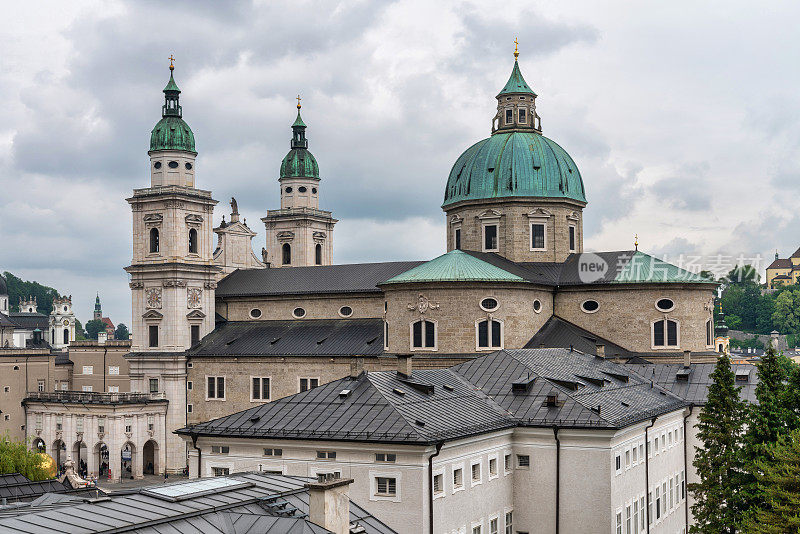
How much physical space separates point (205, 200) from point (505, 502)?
55.0 meters

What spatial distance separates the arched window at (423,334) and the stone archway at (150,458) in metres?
29.3

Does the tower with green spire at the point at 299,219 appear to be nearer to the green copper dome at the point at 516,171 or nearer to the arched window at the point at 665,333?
the green copper dome at the point at 516,171

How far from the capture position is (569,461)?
136 ft

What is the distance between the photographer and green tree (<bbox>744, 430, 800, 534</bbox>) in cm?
3638

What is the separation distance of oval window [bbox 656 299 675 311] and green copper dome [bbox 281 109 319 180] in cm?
4901

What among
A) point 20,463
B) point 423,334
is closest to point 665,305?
point 423,334

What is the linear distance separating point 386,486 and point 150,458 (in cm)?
5471

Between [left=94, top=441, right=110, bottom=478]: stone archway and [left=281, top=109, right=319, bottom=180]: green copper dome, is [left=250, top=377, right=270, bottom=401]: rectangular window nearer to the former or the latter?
[left=94, top=441, right=110, bottom=478]: stone archway

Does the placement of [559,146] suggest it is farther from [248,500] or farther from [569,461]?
[248,500]

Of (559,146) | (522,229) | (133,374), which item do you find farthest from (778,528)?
(133,374)

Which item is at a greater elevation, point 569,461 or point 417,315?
point 417,315

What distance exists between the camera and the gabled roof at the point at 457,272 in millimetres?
67500

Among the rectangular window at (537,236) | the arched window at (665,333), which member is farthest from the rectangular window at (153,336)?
the arched window at (665,333)

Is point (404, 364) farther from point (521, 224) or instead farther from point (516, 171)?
point (516, 171)
